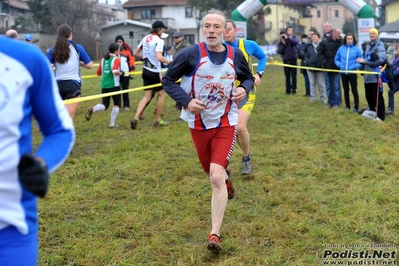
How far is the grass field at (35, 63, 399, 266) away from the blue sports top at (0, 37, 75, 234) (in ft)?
7.16

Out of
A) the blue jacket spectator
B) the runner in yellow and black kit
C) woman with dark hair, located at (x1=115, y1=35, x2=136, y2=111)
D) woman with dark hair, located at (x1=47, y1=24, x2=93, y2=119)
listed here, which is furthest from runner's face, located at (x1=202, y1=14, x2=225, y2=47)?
the blue jacket spectator

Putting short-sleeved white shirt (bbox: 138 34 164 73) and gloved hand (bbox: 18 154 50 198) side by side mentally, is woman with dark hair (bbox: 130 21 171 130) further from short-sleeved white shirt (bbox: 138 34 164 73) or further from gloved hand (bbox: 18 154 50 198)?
gloved hand (bbox: 18 154 50 198)

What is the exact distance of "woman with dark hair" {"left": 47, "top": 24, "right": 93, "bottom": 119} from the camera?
717 cm

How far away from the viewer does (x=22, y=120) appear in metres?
1.89

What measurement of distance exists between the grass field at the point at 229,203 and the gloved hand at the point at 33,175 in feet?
7.69

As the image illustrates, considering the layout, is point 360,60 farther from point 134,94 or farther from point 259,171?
point 134,94

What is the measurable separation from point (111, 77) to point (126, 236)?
5.75 metres

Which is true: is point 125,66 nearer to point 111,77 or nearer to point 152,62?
point 111,77

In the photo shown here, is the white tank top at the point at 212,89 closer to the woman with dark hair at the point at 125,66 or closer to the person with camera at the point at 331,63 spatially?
the woman with dark hair at the point at 125,66

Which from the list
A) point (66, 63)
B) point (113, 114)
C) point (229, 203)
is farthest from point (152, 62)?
point (229, 203)

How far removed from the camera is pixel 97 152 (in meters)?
7.78

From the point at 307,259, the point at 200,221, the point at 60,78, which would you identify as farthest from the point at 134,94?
the point at 307,259

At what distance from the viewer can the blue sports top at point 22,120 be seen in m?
1.83

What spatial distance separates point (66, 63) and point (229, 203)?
345 centimetres
